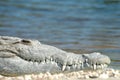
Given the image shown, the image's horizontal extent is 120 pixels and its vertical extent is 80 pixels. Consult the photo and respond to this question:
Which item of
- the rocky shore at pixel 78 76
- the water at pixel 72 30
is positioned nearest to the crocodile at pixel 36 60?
the rocky shore at pixel 78 76

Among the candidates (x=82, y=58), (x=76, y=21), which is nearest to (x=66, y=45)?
(x=82, y=58)

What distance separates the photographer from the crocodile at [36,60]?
7.11 meters

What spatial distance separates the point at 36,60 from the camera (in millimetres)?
7125

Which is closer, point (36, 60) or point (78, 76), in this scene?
point (78, 76)

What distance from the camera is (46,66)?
714cm

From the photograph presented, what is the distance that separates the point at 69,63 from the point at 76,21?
458 inches

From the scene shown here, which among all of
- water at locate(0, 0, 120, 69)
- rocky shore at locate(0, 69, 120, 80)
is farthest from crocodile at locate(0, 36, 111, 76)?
water at locate(0, 0, 120, 69)

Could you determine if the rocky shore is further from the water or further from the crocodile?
the water

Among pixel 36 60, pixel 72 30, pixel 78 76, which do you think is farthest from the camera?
pixel 72 30

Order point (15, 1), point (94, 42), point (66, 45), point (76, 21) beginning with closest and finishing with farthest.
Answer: point (66, 45) < point (94, 42) < point (76, 21) < point (15, 1)

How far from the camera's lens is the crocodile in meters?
7.11

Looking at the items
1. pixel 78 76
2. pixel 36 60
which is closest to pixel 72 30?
pixel 36 60

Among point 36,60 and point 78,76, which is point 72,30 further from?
point 78,76

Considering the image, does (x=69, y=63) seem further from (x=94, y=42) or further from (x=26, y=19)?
(x=26, y=19)
